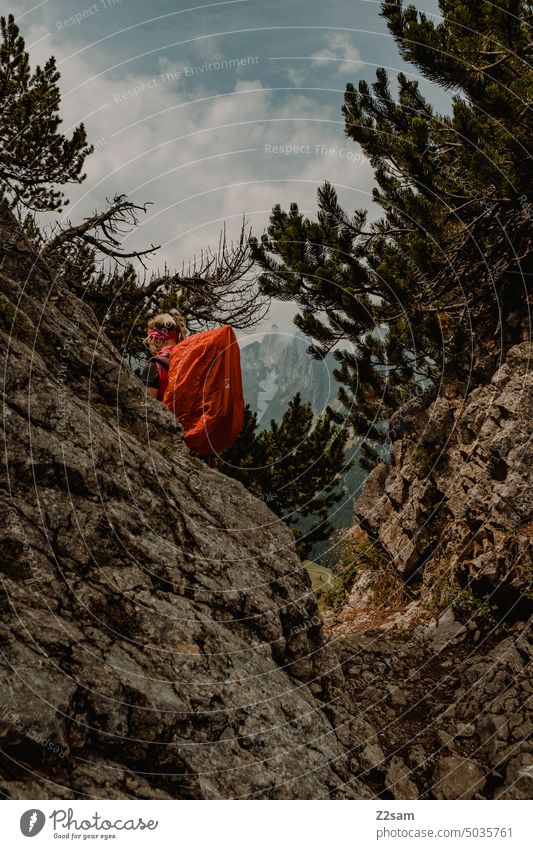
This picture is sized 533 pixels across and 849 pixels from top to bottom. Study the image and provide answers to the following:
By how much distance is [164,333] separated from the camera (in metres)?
7.19

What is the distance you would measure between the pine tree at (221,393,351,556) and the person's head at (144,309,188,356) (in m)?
9.77

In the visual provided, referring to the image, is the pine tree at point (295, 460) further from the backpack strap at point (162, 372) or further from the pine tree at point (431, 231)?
the backpack strap at point (162, 372)

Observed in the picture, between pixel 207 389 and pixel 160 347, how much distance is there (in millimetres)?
994

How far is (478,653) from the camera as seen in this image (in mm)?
6730

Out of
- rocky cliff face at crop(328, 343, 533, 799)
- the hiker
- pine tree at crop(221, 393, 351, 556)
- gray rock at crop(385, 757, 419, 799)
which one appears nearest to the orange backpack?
the hiker

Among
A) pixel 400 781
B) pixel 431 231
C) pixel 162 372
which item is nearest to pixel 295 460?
pixel 431 231

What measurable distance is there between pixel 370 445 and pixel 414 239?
6663mm
